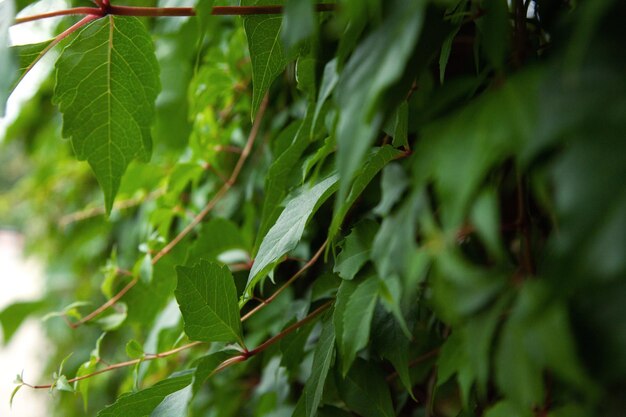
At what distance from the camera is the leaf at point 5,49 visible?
0.38 meters

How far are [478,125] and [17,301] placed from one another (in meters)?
0.87

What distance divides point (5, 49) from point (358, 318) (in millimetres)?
274

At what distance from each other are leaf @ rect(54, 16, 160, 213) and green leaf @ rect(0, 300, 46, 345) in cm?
47

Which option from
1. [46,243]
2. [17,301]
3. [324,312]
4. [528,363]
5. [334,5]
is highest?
[334,5]

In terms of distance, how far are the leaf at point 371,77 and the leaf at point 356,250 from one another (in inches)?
5.6

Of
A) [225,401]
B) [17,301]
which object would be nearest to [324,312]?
[225,401]

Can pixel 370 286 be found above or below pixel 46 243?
above

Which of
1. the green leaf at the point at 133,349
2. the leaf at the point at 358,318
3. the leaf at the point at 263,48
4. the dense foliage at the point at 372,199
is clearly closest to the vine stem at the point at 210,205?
the dense foliage at the point at 372,199

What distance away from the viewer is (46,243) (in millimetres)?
1479

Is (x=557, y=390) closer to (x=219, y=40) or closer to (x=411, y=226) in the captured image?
(x=411, y=226)

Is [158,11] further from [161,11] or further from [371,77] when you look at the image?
[371,77]

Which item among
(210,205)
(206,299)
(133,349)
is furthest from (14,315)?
(206,299)

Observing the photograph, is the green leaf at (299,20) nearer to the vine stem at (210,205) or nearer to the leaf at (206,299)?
the leaf at (206,299)

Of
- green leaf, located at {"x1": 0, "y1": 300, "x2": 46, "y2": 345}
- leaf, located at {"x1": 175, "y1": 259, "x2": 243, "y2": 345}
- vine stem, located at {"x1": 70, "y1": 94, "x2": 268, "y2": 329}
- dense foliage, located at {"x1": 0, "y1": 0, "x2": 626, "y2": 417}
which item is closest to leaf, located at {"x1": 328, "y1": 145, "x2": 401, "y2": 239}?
dense foliage, located at {"x1": 0, "y1": 0, "x2": 626, "y2": 417}
